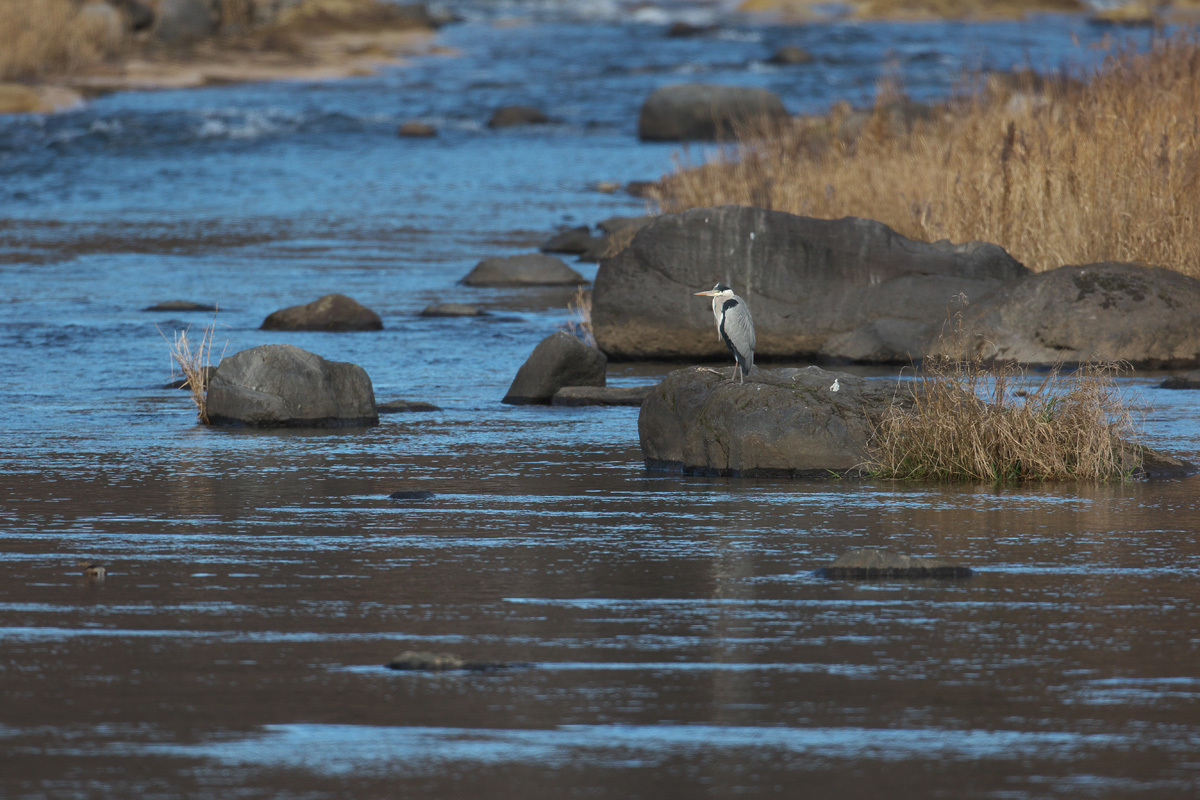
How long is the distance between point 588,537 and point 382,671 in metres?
2.45

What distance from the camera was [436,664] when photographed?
587cm

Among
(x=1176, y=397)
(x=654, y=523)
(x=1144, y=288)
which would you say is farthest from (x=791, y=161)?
(x=654, y=523)

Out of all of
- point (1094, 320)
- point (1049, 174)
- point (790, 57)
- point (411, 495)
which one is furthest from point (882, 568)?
point (790, 57)

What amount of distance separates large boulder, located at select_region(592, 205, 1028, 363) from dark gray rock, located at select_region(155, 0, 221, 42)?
41215 millimetres

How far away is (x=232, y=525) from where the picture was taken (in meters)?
8.48

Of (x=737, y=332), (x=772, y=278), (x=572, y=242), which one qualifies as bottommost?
(x=572, y=242)

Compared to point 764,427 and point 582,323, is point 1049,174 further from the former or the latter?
point 764,427

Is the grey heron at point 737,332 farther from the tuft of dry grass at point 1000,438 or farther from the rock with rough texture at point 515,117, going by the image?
the rock with rough texture at point 515,117

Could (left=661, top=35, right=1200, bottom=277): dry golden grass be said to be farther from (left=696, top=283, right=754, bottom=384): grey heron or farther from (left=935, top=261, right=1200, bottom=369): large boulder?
(left=696, top=283, right=754, bottom=384): grey heron

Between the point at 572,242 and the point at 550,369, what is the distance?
1088 centimetres

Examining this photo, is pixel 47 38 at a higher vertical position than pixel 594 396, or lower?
higher

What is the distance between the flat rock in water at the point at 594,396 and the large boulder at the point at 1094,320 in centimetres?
280

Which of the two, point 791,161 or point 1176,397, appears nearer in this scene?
point 1176,397

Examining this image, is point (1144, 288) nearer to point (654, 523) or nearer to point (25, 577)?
point (654, 523)
